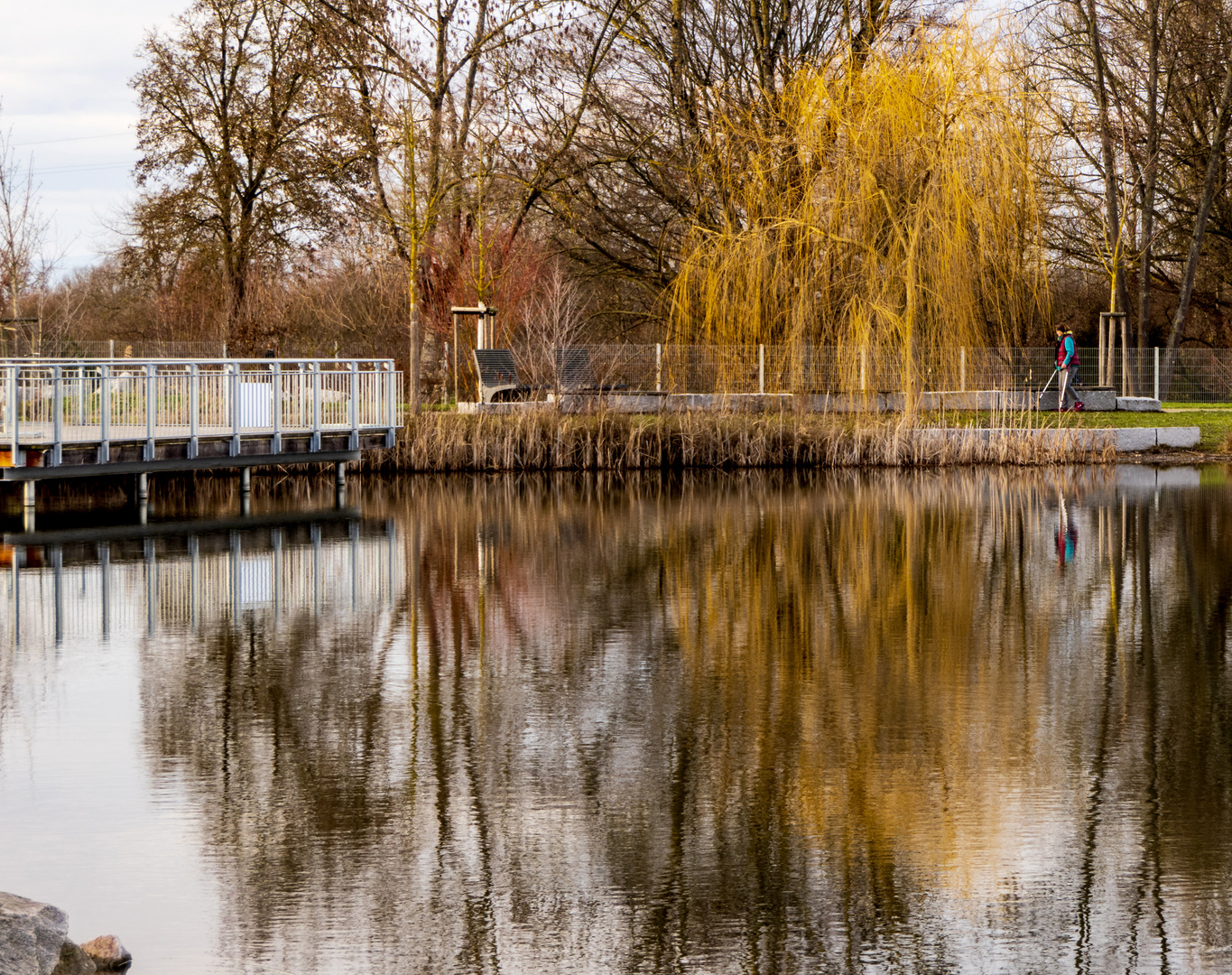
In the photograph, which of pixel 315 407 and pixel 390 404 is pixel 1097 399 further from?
pixel 315 407

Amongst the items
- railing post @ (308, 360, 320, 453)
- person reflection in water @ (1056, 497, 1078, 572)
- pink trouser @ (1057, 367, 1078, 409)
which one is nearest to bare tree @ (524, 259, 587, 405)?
railing post @ (308, 360, 320, 453)

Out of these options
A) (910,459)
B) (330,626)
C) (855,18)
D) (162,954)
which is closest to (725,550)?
(330,626)

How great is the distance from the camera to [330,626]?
1066cm

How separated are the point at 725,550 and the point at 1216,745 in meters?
7.61

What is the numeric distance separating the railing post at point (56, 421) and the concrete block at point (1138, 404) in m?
20.9

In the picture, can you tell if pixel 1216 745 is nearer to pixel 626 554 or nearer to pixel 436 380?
pixel 626 554

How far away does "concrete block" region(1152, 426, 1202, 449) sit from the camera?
2772 centimetres

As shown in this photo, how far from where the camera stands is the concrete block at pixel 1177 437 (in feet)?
90.9

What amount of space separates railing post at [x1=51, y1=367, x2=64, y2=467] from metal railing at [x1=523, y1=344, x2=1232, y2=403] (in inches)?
480

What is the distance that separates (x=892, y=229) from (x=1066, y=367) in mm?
5028

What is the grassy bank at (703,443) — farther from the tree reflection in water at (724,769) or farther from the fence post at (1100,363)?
the tree reflection in water at (724,769)

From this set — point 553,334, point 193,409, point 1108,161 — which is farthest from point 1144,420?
point 193,409

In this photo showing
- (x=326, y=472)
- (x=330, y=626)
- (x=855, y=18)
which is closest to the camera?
(x=330, y=626)

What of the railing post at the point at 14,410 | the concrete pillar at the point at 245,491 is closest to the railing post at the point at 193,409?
the concrete pillar at the point at 245,491
